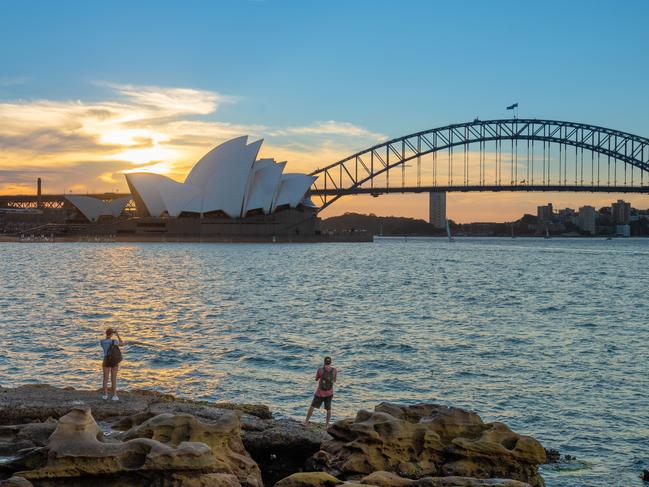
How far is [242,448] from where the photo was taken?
30.5ft

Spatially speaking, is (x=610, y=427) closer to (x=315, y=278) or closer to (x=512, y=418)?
(x=512, y=418)

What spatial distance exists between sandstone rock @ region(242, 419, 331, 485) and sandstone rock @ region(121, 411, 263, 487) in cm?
105

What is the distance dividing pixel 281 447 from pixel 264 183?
11432cm

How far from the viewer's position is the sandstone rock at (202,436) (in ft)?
28.6

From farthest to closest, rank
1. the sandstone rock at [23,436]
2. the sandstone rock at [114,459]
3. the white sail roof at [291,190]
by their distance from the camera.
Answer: the white sail roof at [291,190], the sandstone rock at [23,436], the sandstone rock at [114,459]

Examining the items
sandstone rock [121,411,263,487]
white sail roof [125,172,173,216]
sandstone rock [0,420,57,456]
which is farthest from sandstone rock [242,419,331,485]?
white sail roof [125,172,173,216]

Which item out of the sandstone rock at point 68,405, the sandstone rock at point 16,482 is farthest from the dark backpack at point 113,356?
the sandstone rock at point 16,482

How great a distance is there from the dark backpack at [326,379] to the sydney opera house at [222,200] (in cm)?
10074

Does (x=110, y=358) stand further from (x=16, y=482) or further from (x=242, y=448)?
(x=16, y=482)

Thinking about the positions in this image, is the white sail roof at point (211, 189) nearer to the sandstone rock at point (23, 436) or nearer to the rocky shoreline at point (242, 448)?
the rocky shoreline at point (242, 448)

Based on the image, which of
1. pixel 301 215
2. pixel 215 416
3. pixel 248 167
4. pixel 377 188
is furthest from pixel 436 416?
pixel 301 215

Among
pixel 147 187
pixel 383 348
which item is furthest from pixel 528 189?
pixel 383 348

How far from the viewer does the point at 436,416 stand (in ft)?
34.0

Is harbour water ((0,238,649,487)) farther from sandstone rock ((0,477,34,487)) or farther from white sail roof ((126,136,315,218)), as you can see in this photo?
white sail roof ((126,136,315,218))
